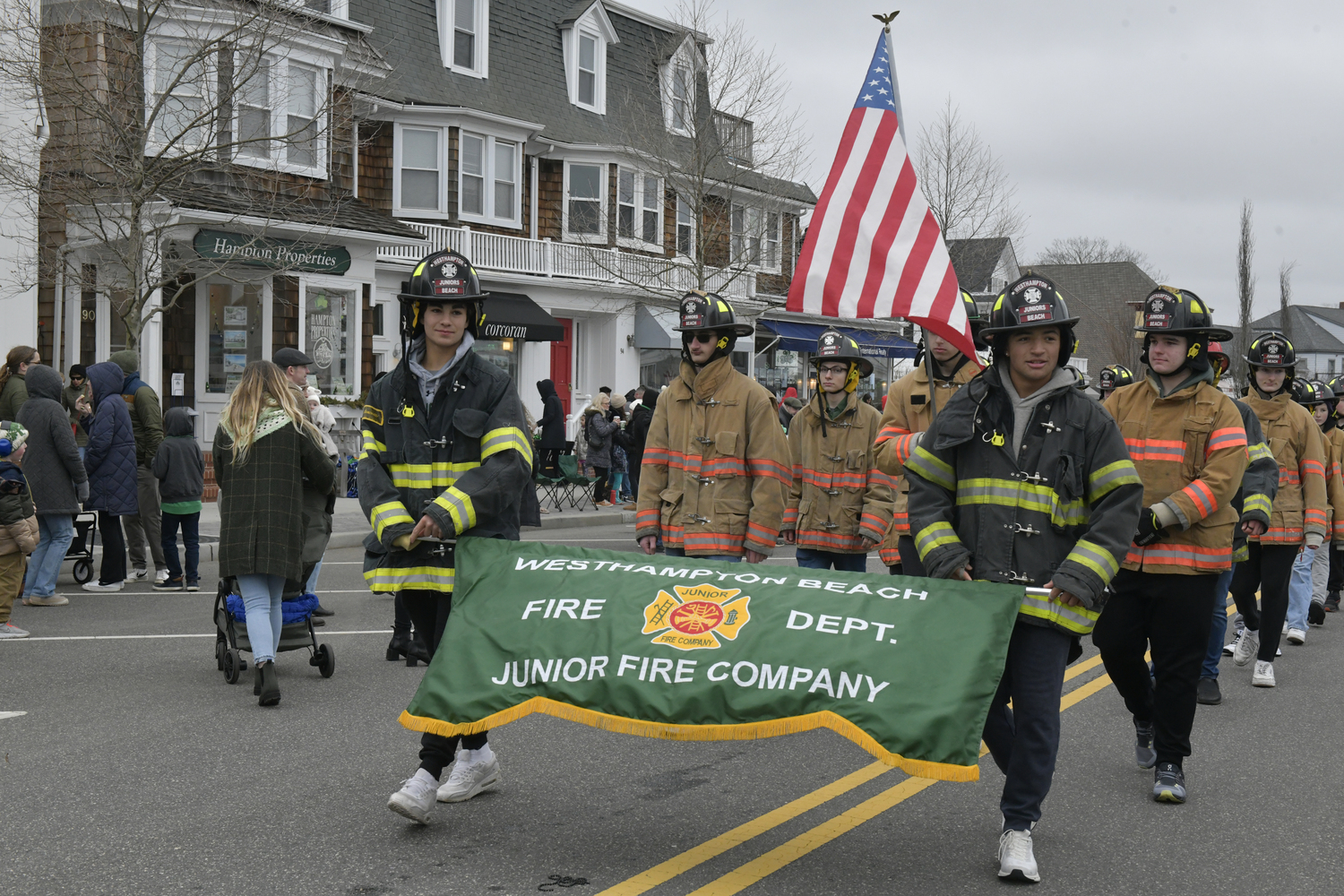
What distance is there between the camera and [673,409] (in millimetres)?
6883

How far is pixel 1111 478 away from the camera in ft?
15.0

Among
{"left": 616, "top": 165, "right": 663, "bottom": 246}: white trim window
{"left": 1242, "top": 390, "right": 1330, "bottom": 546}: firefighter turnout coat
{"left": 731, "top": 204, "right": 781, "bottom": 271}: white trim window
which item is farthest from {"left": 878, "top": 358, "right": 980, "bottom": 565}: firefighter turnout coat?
{"left": 616, "top": 165, "right": 663, "bottom": 246}: white trim window

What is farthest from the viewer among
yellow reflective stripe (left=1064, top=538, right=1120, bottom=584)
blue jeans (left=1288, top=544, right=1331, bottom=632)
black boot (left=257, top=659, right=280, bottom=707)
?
blue jeans (left=1288, top=544, right=1331, bottom=632)

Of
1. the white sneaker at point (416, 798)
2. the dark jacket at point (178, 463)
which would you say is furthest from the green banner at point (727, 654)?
the dark jacket at point (178, 463)

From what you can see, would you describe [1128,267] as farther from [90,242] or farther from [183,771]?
[183,771]

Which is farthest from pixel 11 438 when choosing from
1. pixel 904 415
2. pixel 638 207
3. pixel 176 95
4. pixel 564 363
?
pixel 638 207

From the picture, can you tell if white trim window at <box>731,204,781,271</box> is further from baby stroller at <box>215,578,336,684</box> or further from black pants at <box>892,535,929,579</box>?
black pants at <box>892,535,929,579</box>

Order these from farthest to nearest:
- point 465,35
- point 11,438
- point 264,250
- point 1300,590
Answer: point 465,35 < point 264,250 < point 1300,590 < point 11,438

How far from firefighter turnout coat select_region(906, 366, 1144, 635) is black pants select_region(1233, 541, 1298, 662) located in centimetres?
404

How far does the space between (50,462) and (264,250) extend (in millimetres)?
9032

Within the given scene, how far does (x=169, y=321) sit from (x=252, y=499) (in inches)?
623

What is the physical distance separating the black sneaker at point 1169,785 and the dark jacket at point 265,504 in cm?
466

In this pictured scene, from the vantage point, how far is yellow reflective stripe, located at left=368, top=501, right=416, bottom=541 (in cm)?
505

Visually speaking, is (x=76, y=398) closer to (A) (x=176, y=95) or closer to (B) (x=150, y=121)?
(B) (x=150, y=121)
